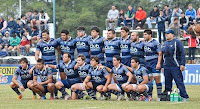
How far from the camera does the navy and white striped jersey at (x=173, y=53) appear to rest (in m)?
16.0

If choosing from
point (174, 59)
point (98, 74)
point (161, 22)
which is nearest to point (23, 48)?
point (161, 22)

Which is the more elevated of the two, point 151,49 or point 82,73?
point 151,49

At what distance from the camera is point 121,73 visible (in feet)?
54.4

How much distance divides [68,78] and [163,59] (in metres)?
3.08

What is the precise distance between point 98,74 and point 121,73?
2.48 feet

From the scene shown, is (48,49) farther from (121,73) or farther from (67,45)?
(121,73)

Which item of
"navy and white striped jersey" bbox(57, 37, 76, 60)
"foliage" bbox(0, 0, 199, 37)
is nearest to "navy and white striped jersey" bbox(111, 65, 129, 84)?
"navy and white striped jersey" bbox(57, 37, 76, 60)

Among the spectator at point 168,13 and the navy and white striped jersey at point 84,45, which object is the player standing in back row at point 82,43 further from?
the spectator at point 168,13

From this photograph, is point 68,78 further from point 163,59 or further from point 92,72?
point 163,59

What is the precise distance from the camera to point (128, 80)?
16297 mm

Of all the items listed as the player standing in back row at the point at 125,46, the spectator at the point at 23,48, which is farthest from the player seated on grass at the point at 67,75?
the spectator at the point at 23,48

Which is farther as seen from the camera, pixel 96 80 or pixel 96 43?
pixel 96 43

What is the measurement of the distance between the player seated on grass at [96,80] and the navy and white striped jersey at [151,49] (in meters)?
1.36

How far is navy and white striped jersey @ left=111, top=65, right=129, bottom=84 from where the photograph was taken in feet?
54.2
